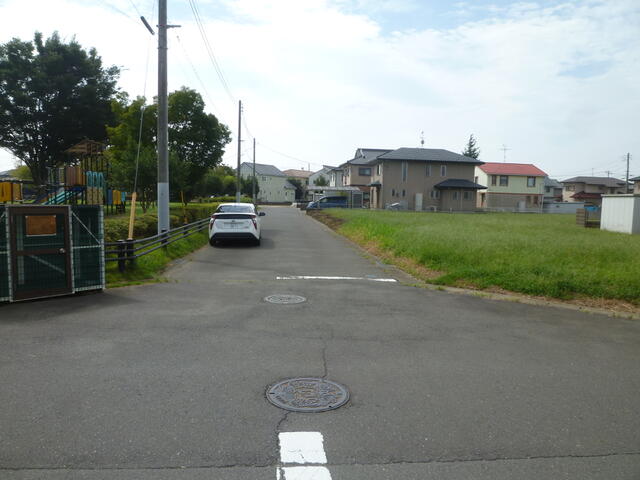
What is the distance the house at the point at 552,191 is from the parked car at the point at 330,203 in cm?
3970

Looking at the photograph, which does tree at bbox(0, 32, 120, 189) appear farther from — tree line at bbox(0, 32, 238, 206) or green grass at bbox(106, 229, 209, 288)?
green grass at bbox(106, 229, 209, 288)

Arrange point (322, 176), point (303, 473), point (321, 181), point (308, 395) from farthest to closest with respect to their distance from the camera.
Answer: point (322, 176)
point (321, 181)
point (308, 395)
point (303, 473)

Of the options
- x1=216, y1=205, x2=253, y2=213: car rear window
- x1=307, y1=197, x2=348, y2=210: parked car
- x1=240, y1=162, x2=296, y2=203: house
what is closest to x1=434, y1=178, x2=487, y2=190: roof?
x1=307, y1=197, x2=348, y2=210: parked car

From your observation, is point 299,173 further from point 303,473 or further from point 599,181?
point 303,473

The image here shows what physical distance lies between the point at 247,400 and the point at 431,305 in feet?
16.7

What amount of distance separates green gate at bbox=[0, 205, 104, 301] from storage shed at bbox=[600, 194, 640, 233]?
73.6 feet

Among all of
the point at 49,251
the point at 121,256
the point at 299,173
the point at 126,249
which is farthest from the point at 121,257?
the point at 299,173

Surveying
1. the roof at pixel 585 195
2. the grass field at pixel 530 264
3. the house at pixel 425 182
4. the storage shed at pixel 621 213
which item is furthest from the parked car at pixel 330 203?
the roof at pixel 585 195

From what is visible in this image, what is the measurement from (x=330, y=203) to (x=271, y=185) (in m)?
49.5

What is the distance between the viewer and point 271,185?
104 m

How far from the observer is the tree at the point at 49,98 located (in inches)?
1437

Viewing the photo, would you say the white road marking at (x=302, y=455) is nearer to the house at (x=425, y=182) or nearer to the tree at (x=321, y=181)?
the house at (x=425, y=182)

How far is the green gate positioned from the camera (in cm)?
767

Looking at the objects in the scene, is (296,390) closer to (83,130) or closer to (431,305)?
(431,305)
